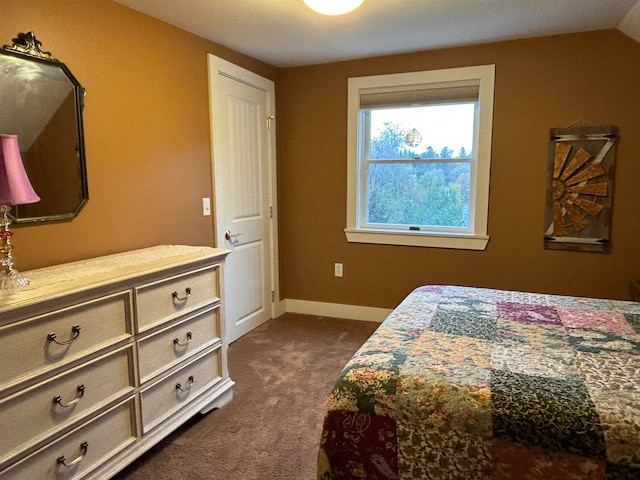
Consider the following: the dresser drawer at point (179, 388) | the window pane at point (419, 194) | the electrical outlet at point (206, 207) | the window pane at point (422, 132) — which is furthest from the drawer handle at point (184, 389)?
the window pane at point (422, 132)

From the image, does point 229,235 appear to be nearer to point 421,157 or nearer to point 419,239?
point 419,239

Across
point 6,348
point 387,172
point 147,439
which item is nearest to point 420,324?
point 147,439

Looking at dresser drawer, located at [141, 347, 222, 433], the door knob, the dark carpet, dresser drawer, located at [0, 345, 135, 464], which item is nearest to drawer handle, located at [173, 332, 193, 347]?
dresser drawer, located at [141, 347, 222, 433]

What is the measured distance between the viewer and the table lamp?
1.48 meters

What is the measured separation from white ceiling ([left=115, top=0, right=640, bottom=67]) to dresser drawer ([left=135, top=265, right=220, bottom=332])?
4.95ft

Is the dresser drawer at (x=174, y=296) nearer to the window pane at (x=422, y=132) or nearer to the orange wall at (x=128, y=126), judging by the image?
the orange wall at (x=128, y=126)

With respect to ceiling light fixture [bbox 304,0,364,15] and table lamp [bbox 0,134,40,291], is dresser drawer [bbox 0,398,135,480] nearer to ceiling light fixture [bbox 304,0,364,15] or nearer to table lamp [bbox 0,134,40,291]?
table lamp [bbox 0,134,40,291]

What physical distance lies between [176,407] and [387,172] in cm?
250

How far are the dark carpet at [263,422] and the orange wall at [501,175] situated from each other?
746 millimetres

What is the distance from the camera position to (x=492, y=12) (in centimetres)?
264

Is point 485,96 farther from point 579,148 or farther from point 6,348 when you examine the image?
point 6,348

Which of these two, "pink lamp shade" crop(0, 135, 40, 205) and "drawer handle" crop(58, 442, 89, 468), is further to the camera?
"drawer handle" crop(58, 442, 89, 468)

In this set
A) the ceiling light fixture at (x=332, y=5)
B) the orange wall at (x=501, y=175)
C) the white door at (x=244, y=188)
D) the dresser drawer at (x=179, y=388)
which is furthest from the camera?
the white door at (x=244, y=188)

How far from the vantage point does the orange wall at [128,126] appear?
2.09 metres
